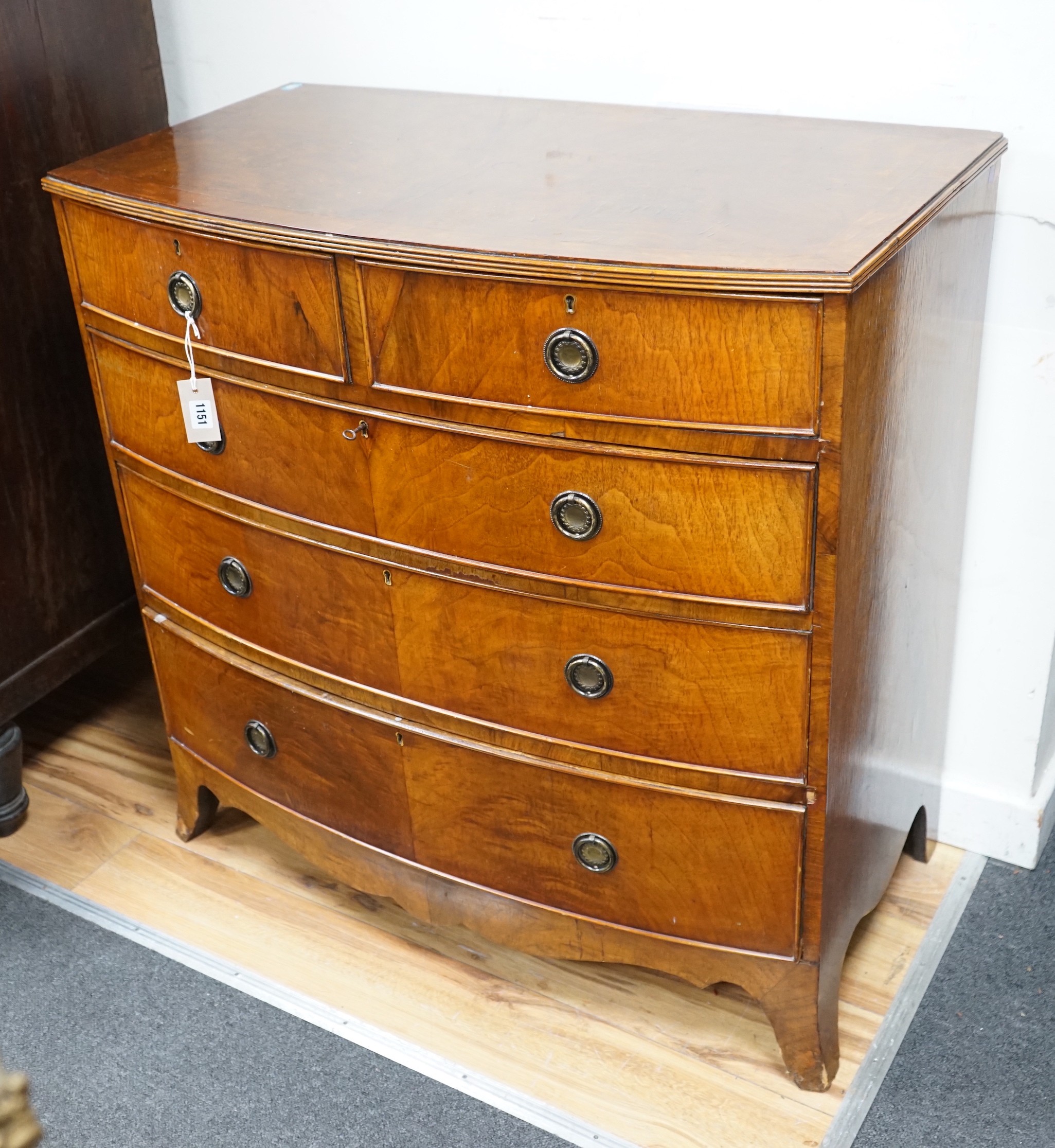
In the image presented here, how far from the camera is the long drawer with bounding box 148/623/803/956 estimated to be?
138 cm

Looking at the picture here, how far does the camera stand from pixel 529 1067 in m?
1.57

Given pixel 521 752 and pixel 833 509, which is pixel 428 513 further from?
pixel 833 509

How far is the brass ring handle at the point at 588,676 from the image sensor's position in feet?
4.39

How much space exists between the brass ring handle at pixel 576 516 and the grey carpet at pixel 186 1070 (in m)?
0.70

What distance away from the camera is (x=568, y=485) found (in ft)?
4.11

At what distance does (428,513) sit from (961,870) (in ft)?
3.15

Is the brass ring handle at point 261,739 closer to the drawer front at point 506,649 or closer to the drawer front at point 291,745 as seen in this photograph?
the drawer front at point 291,745

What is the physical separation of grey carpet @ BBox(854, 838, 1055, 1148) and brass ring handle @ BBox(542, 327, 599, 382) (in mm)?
897

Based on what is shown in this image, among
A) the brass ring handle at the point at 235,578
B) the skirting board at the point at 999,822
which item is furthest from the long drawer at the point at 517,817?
the skirting board at the point at 999,822

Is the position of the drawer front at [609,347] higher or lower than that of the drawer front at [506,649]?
higher

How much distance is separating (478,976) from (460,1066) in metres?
0.14

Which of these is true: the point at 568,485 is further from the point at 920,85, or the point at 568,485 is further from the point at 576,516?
the point at 920,85

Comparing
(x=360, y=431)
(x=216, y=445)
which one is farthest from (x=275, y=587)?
(x=360, y=431)

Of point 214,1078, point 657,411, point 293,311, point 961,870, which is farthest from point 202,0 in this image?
point 961,870
